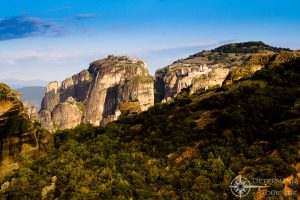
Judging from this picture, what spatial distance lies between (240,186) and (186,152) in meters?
10.4

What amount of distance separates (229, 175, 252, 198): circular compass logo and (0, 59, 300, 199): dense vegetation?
596mm

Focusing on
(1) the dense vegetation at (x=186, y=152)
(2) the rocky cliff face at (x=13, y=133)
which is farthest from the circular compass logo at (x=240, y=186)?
(2) the rocky cliff face at (x=13, y=133)

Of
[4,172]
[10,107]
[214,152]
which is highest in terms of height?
[10,107]

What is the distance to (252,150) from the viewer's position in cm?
4459

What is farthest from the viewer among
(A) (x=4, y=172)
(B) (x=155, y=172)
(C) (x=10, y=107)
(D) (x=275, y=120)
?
(C) (x=10, y=107)

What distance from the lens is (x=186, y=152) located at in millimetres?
49125

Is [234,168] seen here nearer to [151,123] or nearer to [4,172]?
[151,123]

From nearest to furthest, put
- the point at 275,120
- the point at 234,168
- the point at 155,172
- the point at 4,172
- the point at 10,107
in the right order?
1. the point at 234,168
2. the point at 155,172
3. the point at 275,120
4. the point at 4,172
5. the point at 10,107

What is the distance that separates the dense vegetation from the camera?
42.3 m

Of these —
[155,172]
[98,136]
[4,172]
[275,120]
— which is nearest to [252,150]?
[275,120]

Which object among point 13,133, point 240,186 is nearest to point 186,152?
point 240,186

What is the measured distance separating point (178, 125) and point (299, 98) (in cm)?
1508

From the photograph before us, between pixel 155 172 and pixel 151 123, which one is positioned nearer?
pixel 155 172

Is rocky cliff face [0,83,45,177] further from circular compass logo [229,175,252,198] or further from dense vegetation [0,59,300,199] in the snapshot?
circular compass logo [229,175,252,198]
